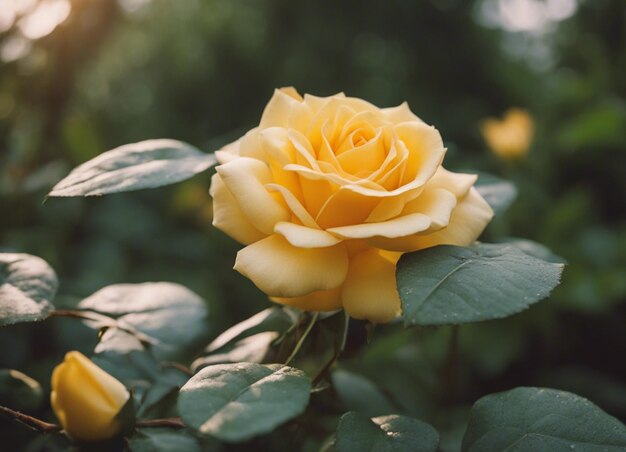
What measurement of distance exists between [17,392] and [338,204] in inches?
14.1

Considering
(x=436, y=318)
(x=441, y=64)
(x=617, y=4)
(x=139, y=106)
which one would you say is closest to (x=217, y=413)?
(x=436, y=318)

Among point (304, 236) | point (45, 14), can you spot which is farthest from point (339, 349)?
point (45, 14)

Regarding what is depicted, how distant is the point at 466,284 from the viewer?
39 centimetres

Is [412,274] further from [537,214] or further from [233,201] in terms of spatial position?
[537,214]

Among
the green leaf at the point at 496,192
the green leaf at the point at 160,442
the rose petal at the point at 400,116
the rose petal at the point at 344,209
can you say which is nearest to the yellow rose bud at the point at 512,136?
the green leaf at the point at 496,192

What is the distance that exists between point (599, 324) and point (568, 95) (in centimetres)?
72

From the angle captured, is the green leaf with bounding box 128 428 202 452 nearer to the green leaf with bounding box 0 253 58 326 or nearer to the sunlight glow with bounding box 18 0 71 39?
the green leaf with bounding box 0 253 58 326

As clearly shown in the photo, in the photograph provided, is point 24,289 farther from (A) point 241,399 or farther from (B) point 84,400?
(A) point 241,399

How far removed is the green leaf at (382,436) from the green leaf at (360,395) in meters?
0.22

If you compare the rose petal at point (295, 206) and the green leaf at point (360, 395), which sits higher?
the rose petal at point (295, 206)

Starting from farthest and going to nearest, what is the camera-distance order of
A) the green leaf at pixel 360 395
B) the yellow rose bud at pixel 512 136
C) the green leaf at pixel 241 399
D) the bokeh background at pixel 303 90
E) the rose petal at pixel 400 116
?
1. the yellow rose bud at pixel 512 136
2. the bokeh background at pixel 303 90
3. the green leaf at pixel 360 395
4. the rose petal at pixel 400 116
5. the green leaf at pixel 241 399

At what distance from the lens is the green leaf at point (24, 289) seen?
45 centimetres

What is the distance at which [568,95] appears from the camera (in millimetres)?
1556

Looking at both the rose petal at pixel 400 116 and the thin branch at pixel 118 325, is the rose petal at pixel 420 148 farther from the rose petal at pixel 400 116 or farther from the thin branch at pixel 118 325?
the thin branch at pixel 118 325
